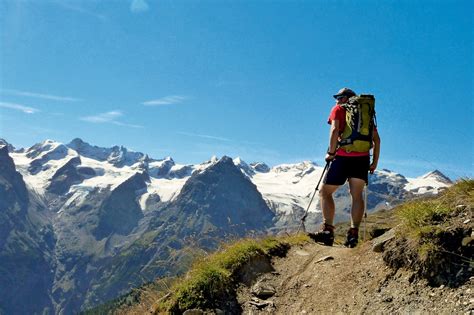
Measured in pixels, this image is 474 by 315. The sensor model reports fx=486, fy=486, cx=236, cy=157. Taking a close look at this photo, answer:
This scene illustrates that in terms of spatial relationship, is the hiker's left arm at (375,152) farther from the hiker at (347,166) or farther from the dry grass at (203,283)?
the dry grass at (203,283)

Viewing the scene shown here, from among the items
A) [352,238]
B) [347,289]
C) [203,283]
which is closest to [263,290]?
[203,283]

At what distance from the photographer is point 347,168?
43.8 ft

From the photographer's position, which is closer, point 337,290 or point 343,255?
point 337,290

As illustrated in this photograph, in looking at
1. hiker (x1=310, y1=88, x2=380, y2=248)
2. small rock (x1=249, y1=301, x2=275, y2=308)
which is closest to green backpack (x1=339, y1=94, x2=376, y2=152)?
hiker (x1=310, y1=88, x2=380, y2=248)

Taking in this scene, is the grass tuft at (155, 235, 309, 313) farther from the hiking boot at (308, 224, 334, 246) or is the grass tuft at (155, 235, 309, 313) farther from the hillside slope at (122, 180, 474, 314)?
the hiking boot at (308, 224, 334, 246)

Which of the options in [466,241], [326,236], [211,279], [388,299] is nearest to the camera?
[466,241]

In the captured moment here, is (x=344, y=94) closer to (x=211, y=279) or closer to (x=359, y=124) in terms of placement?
(x=359, y=124)

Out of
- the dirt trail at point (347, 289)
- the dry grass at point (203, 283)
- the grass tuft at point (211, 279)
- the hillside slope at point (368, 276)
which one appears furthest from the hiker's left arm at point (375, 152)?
the grass tuft at point (211, 279)

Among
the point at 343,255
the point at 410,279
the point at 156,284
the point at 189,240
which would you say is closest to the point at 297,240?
the point at 343,255

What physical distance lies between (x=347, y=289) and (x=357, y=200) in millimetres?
3934

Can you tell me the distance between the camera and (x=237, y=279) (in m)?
11.2

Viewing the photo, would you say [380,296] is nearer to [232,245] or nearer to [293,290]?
[293,290]

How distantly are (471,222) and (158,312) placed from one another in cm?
644

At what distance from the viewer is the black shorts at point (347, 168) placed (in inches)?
523
